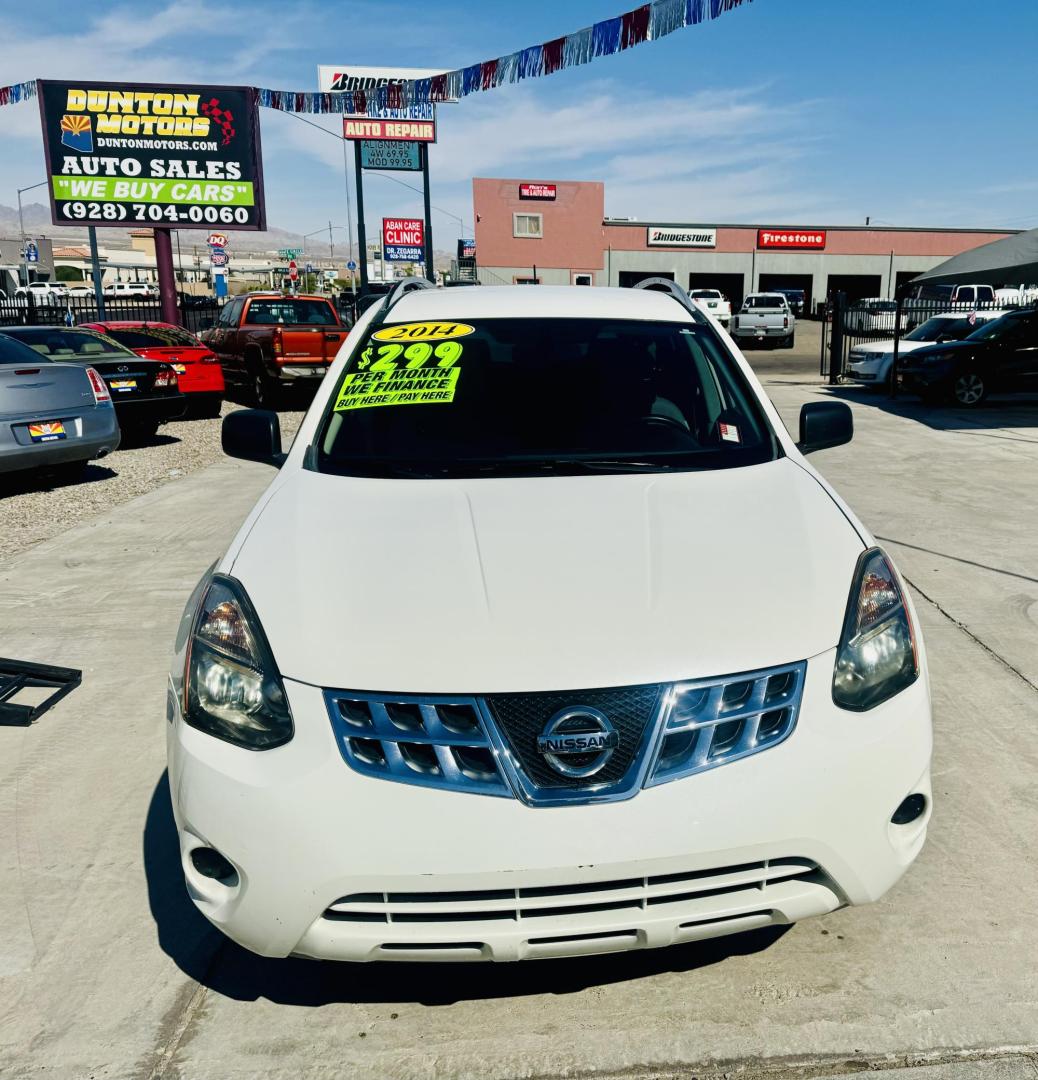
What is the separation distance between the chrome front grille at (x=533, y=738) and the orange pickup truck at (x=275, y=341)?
1368cm

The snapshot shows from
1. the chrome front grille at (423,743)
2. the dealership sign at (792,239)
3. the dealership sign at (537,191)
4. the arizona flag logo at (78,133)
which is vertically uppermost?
the dealership sign at (537,191)

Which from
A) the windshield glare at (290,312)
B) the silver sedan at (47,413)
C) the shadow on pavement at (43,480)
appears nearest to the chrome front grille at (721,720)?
the silver sedan at (47,413)

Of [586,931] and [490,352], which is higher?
[490,352]

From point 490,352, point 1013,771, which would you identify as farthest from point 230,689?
point 1013,771

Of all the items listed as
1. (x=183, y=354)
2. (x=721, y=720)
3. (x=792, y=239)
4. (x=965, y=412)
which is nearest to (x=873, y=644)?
(x=721, y=720)

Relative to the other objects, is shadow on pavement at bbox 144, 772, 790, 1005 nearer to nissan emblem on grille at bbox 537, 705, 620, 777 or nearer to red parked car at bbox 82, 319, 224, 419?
nissan emblem on grille at bbox 537, 705, 620, 777

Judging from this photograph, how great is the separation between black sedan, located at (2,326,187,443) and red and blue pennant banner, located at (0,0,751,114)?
570 cm

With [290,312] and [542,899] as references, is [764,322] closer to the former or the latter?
[290,312]

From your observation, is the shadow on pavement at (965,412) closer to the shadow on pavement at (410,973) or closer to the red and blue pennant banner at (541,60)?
the red and blue pennant banner at (541,60)

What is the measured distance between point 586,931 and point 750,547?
3.43 feet

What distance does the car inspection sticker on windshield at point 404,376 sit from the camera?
11.3ft

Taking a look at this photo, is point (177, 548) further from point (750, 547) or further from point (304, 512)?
point (750, 547)

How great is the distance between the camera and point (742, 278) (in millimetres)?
Result: 56531

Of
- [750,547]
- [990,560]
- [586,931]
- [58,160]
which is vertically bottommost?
[990,560]
